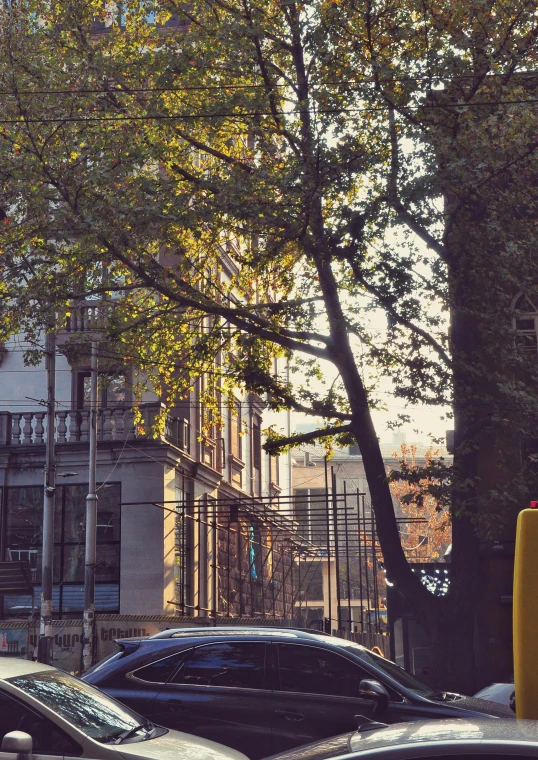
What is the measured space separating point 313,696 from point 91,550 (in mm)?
18789

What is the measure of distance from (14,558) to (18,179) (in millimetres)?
16499

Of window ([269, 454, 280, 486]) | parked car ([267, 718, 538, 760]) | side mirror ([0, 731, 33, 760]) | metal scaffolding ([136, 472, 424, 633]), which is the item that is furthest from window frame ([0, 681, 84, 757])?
window ([269, 454, 280, 486])

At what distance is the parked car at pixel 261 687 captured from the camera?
8289 millimetres

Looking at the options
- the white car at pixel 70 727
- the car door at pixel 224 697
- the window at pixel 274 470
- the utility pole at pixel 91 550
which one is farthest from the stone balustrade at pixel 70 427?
the white car at pixel 70 727

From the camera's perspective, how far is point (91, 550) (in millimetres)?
26422

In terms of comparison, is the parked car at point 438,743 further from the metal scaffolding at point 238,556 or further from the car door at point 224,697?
the metal scaffolding at point 238,556

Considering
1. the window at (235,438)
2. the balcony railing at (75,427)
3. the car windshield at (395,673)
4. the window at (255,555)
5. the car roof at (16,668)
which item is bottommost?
the car windshield at (395,673)

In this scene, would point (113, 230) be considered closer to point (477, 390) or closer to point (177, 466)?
point (477, 390)

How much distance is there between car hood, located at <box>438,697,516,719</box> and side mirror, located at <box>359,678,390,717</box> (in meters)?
0.61

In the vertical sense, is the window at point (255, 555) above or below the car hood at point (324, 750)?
above

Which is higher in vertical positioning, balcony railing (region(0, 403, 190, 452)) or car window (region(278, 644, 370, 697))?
balcony railing (region(0, 403, 190, 452))

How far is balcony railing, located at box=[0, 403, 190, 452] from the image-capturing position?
29.6m

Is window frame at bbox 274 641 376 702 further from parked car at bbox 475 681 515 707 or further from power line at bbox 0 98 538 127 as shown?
power line at bbox 0 98 538 127

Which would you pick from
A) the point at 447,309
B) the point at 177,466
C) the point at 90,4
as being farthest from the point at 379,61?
the point at 177,466
